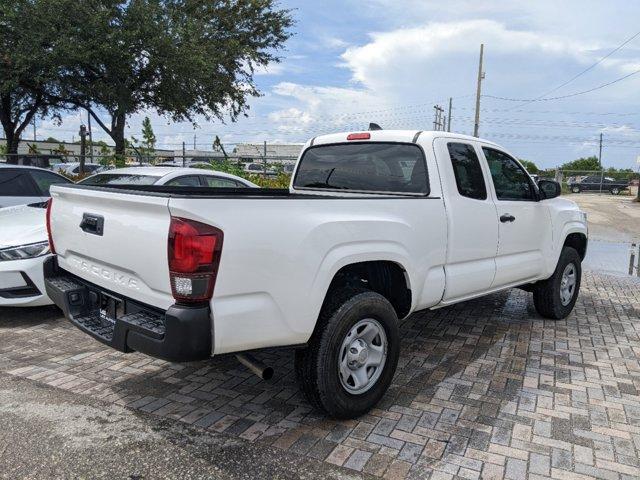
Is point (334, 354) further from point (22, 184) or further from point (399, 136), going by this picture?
point (22, 184)

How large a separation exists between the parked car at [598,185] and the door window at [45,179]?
4126 centimetres

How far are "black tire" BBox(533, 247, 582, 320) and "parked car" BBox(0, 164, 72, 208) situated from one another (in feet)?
21.5

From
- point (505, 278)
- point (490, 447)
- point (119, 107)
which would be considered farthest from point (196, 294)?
point (119, 107)

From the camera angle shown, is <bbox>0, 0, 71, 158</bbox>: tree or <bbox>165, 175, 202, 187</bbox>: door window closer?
<bbox>165, 175, 202, 187</bbox>: door window

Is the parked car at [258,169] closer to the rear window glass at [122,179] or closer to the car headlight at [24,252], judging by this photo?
the rear window glass at [122,179]

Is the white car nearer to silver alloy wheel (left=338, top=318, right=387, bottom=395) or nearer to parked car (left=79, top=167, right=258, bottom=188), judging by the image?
parked car (left=79, top=167, right=258, bottom=188)

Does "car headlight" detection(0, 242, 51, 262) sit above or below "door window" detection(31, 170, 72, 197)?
below

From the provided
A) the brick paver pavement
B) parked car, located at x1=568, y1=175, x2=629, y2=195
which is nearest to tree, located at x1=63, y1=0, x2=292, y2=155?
the brick paver pavement

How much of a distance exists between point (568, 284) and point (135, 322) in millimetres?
4844

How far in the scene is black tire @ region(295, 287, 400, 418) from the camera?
3170mm

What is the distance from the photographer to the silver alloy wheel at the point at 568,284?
19.1ft

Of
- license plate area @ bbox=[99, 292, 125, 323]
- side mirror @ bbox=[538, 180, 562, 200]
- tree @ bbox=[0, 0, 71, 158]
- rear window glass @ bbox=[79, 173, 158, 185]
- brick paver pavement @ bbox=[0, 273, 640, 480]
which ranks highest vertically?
tree @ bbox=[0, 0, 71, 158]

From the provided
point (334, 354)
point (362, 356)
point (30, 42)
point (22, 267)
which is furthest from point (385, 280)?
point (30, 42)

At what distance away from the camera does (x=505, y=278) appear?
4816 mm
